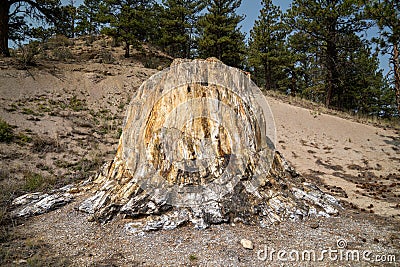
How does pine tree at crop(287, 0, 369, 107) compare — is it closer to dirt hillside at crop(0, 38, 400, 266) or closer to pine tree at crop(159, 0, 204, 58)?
dirt hillside at crop(0, 38, 400, 266)

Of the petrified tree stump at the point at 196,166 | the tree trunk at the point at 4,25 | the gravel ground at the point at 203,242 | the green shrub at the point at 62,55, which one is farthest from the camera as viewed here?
the green shrub at the point at 62,55

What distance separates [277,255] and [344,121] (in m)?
14.9

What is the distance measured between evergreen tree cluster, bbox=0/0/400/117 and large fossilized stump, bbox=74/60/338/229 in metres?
8.41

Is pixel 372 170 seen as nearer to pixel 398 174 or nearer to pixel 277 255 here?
pixel 398 174

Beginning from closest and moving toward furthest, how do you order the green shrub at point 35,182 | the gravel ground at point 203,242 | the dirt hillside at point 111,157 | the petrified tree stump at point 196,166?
the gravel ground at point 203,242 < the dirt hillside at point 111,157 < the petrified tree stump at point 196,166 < the green shrub at point 35,182

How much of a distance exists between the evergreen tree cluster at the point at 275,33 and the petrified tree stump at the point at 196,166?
8.47 metres

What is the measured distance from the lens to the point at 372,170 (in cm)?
1078

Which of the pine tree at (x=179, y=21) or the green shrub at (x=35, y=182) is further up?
the pine tree at (x=179, y=21)

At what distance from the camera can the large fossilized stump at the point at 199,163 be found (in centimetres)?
546

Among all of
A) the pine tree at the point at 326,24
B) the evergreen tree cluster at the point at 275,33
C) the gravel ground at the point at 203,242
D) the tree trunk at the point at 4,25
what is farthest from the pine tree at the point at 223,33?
the gravel ground at the point at 203,242

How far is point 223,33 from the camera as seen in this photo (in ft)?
81.6

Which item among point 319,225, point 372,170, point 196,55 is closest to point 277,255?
point 319,225

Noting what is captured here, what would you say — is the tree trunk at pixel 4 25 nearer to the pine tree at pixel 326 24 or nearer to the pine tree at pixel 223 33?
the pine tree at pixel 223 33

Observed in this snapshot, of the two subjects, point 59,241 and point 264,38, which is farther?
point 264,38
